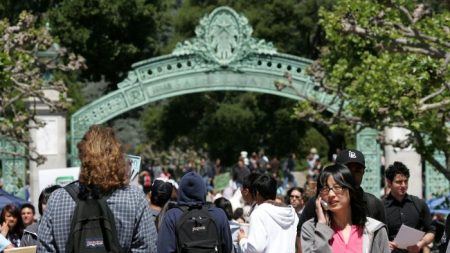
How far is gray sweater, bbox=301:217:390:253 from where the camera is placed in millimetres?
7527

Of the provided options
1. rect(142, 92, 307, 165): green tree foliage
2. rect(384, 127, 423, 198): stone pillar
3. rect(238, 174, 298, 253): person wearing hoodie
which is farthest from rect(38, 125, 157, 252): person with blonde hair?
rect(142, 92, 307, 165): green tree foliage

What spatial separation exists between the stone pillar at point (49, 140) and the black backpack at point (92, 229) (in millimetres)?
21665

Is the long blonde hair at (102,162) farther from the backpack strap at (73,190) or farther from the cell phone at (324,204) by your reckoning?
the cell phone at (324,204)

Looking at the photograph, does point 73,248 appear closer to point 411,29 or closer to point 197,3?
point 411,29

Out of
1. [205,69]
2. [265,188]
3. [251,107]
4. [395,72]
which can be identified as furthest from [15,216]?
[251,107]

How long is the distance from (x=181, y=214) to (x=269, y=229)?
1237mm

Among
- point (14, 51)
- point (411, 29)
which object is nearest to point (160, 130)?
point (14, 51)

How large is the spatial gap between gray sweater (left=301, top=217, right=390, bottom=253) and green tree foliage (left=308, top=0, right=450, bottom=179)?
9.20 m

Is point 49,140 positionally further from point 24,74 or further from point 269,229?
point 269,229

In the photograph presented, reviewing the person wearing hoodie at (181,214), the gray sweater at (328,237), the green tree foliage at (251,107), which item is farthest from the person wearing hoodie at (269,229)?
the green tree foliage at (251,107)

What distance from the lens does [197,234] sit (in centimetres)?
961

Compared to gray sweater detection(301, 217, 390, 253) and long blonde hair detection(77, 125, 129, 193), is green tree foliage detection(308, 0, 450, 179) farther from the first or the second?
long blonde hair detection(77, 125, 129, 193)

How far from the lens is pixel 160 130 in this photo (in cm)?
5222

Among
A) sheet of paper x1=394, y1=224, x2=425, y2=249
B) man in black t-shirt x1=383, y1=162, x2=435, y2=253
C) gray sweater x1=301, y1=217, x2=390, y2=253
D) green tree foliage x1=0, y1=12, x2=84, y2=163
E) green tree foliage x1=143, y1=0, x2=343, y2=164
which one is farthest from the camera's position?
green tree foliage x1=143, y1=0, x2=343, y2=164
